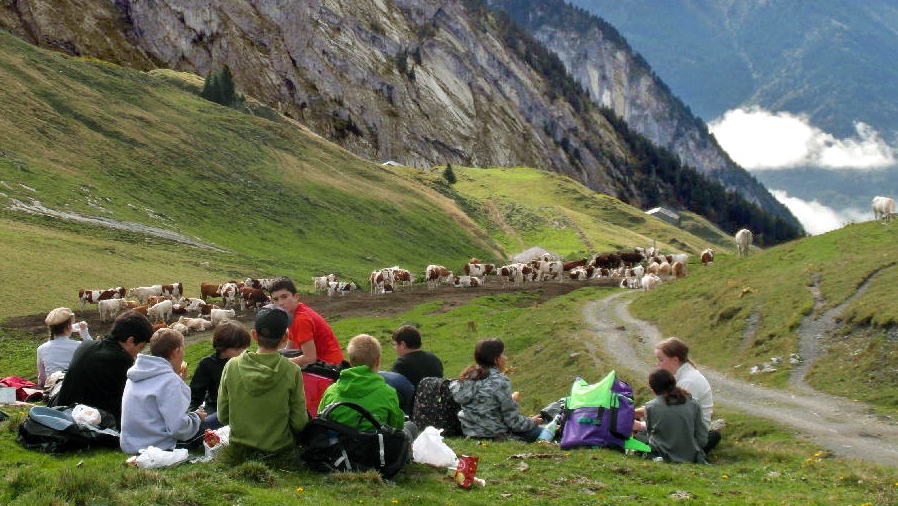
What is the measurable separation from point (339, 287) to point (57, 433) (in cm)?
4330

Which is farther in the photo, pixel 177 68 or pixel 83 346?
pixel 177 68

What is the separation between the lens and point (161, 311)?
124 feet

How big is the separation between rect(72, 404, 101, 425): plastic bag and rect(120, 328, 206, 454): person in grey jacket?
0.53 m

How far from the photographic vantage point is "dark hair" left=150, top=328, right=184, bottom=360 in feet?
31.1

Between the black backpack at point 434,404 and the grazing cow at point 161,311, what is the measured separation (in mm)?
29395

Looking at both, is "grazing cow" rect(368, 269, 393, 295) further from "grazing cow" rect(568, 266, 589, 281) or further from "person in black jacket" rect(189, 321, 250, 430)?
"person in black jacket" rect(189, 321, 250, 430)

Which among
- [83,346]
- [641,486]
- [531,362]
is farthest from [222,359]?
[531,362]

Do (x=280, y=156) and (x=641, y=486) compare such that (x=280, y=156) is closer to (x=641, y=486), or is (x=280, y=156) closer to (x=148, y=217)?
(x=148, y=217)

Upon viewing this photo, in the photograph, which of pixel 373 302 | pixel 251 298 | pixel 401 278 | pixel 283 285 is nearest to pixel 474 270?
pixel 401 278

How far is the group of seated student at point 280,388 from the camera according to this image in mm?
8898

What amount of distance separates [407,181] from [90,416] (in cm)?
→ 9935

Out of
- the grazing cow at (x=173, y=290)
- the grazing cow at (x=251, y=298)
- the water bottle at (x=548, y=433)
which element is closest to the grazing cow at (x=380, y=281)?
the grazing cow at (x=251, y=298)

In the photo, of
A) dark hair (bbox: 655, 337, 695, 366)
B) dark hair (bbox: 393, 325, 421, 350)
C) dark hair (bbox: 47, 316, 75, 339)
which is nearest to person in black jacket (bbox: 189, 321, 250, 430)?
dark hair (bbox: 393, 325, 421, 350)

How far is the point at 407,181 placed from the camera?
108 metres
